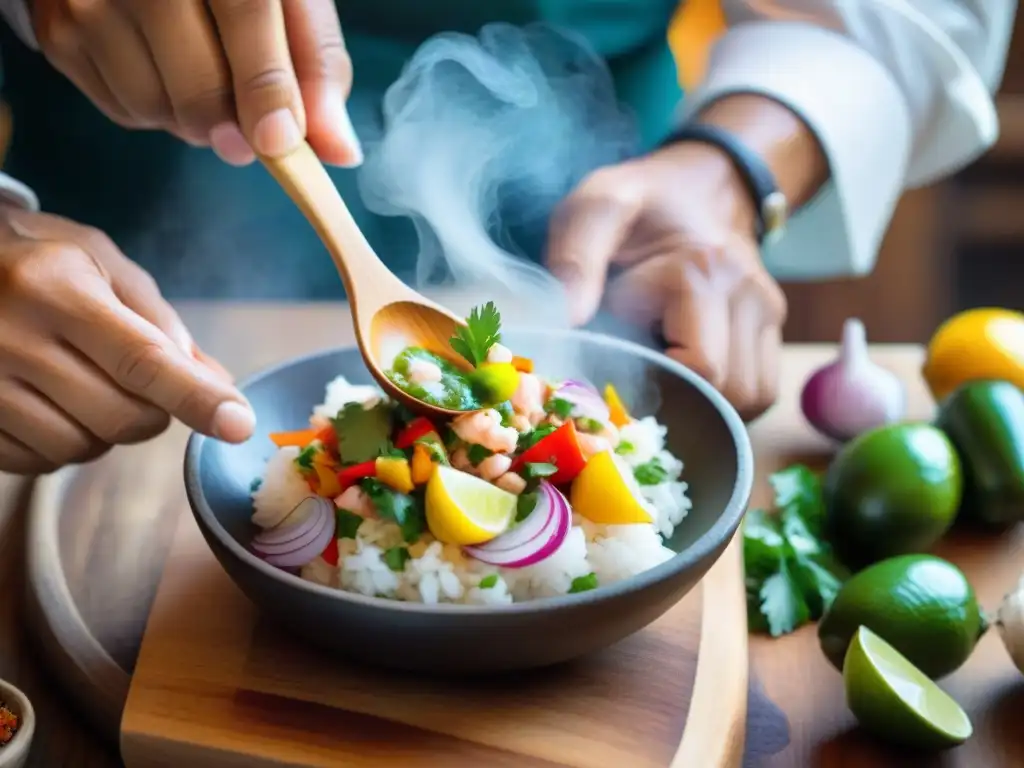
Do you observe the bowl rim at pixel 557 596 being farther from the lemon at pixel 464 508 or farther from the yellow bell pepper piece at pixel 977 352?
the yellow bell pepper piece at pixel 977 352

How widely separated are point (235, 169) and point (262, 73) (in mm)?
905

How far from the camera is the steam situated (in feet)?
5.23

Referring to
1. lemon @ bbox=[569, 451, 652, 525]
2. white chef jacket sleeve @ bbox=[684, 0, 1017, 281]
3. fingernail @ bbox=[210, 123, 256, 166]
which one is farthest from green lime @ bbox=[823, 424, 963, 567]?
fingernail @ bbox=[210, 123, 256, 166]

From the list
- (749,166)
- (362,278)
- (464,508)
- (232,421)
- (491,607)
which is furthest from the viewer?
(749,166)

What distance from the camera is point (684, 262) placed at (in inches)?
66.8

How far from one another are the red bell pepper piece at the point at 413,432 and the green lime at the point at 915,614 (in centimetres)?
50

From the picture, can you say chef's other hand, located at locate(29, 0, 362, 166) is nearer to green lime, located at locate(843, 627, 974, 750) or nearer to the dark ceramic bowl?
the dark ceramic bowl

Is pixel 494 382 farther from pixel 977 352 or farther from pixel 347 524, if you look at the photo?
pixel 977 352

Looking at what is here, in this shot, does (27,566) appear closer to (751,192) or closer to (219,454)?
(219,454)

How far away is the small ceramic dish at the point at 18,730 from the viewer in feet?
3.24

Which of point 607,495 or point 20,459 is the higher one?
point 607,495

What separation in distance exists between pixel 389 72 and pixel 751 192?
72 cm

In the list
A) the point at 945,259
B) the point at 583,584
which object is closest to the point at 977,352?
the point at 583,584

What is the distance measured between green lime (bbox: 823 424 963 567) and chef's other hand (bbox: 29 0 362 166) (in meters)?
0.75
